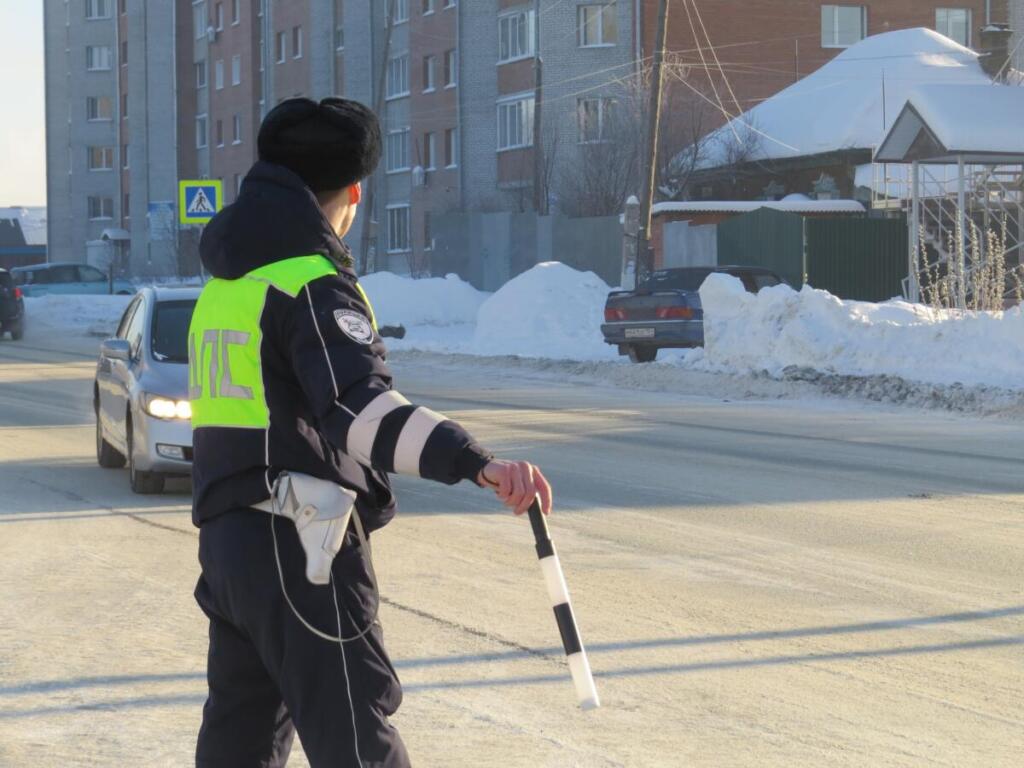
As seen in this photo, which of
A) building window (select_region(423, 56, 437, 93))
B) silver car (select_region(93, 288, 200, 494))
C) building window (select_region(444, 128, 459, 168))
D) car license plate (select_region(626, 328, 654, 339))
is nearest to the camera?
silver car (select_region(93, 288, 200, 494))

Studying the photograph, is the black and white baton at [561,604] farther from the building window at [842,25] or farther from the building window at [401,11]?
the building window at [401,11]

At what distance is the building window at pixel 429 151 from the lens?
56.5 metres

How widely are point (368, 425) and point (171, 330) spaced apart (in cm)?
900

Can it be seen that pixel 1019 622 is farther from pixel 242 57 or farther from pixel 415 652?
pixel 242 57

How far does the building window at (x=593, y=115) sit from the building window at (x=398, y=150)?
34.4 ft

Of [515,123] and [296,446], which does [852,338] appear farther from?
[515,123]

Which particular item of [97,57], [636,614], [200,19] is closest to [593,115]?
[200,19]

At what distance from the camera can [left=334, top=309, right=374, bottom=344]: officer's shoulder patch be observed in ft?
10.0

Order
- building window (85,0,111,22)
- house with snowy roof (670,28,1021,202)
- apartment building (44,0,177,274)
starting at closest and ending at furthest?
house with snowy roof (670,28,1021,202) → apartment building (44,0,177,274) → building window (85,0,111,22)

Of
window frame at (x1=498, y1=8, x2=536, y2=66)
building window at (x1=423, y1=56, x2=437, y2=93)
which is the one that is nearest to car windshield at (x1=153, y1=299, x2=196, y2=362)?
window frame at (x1=498, y1=8, x2=536, y2=66)

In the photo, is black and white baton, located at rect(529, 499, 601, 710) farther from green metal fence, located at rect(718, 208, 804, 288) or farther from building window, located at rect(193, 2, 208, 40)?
building window, located at rect(193, 2, 208, 40)

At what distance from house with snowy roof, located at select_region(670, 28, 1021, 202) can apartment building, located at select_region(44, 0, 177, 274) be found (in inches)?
1522

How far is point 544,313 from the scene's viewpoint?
96.1ft

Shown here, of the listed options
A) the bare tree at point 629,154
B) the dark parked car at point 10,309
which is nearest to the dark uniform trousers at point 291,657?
the dark parked car at point 10,309
